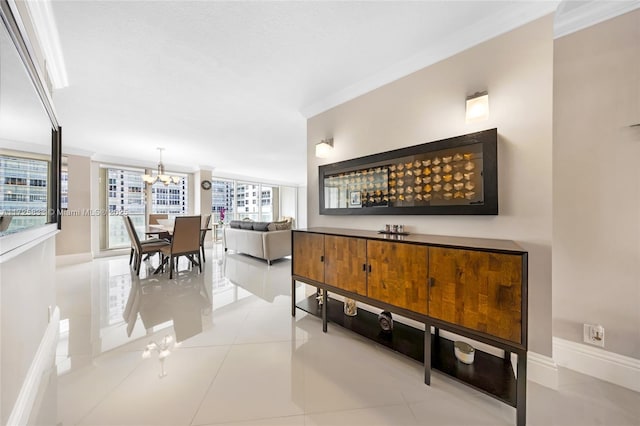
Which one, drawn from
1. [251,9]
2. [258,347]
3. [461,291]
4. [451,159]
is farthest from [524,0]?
[258,347]

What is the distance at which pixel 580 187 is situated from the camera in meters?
1.65

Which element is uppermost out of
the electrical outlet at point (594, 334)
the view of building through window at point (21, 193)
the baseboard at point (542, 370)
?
the view of building through window at point (21, 193)

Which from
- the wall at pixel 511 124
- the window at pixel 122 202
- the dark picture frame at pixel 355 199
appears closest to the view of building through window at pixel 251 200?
the window at pixel 122 202

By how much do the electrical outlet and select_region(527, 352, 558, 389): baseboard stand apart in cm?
37

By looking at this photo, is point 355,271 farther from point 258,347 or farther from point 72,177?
point 72,177

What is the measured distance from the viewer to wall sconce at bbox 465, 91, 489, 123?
166 cm

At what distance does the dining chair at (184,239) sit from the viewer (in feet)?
13.1

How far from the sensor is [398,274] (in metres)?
1.68

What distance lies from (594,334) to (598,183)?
40.7 inches

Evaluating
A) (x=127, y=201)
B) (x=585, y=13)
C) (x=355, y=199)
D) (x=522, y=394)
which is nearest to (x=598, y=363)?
(x=522, y=394)

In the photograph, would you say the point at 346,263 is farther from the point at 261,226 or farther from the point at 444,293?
the point at 261,226

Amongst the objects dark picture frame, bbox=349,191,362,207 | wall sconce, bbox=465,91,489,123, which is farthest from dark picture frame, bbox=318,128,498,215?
wall sconce, bbox=465,91,489,123

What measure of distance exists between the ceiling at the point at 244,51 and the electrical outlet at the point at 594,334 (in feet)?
6.96

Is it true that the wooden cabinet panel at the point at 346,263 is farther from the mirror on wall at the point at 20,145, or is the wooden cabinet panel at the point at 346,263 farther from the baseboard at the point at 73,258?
the baseboard at the point at 73,258
